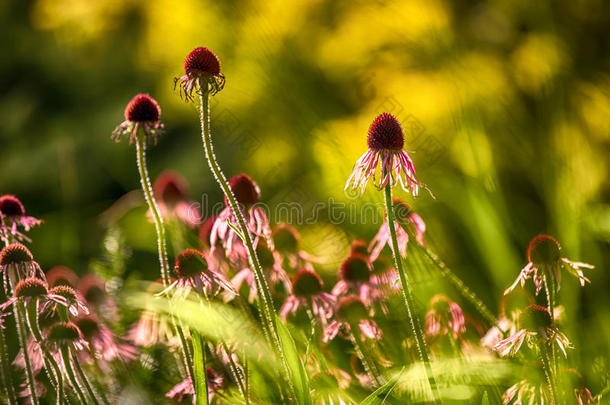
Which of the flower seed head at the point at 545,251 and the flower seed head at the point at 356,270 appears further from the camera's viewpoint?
the flower seed head at the point at 356,270

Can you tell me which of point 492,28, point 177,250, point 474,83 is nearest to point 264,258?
point 177,250

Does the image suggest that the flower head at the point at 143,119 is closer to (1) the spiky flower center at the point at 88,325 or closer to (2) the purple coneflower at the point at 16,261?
(2) the purple coneflower at the point at 16,261

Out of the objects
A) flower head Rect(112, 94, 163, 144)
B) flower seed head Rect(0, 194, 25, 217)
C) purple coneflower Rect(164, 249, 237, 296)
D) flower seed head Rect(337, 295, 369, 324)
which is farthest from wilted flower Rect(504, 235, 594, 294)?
flower seed head Rect(0, 194, 25, 217)

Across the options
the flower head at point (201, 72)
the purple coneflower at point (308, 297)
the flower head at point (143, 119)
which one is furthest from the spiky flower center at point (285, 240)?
the flower head at point (201, 72)

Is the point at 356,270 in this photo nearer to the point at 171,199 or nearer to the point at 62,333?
the point at 62,333

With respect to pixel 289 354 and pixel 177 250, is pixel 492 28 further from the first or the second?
pixel 289 354
